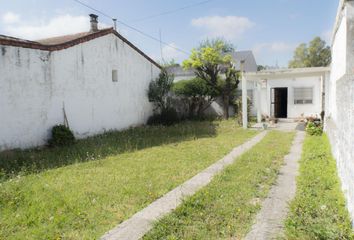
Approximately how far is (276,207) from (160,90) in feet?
43.4

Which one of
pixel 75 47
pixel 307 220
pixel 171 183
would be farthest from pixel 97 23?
pixel 307 220

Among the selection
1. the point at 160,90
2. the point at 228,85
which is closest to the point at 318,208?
the point at 160,90

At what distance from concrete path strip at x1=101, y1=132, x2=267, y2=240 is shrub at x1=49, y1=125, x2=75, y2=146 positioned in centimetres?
583

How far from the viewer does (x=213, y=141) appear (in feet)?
36.9

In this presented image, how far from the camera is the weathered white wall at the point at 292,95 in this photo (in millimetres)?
18688

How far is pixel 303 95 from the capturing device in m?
19.1

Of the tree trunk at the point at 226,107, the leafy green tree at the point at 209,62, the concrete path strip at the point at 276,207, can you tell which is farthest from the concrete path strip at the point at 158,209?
the tree trunk at the point at 226,107

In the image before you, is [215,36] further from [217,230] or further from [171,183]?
[217,230]

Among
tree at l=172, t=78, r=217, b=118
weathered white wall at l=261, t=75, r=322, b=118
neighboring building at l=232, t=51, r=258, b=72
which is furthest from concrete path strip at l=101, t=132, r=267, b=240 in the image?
neighboring building at l=232, t=51, r=258, b=72

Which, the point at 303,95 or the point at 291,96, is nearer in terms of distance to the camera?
the point at 303,95

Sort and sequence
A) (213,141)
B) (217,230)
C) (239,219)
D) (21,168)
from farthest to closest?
(213,141) < (21,168) < (239,219) < (217,230)

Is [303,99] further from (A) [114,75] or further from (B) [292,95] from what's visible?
(A) [114,75]

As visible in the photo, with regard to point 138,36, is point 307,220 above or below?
below

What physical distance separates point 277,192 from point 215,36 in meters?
19.8
